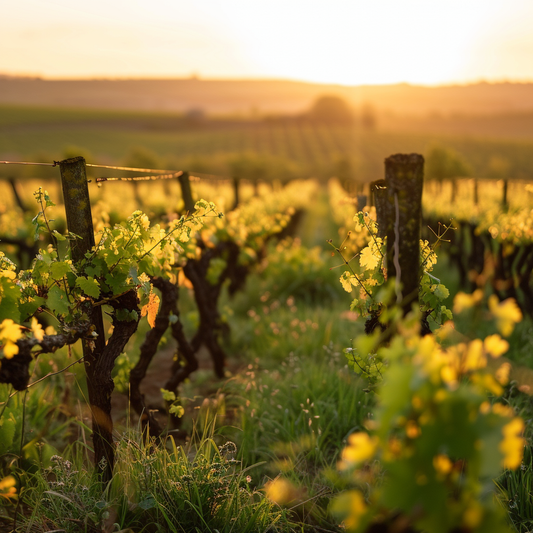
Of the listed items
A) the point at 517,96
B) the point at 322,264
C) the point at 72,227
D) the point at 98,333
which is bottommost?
the point at 322,264

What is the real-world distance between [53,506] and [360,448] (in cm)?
230

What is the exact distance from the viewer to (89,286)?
2494 mm

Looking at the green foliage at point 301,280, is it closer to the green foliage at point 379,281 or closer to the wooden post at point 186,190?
the wooden post at point 186,190

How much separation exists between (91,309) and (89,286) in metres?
0.25

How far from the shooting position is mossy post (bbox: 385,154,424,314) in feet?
7.08

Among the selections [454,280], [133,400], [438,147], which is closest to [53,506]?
[133,400]

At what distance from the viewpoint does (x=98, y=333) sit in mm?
2873

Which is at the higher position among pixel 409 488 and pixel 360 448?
pixel 360 448

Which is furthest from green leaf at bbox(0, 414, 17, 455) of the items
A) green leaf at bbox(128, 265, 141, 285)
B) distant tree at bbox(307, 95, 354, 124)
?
distant tree at bbox(307, 95, 354, 124)

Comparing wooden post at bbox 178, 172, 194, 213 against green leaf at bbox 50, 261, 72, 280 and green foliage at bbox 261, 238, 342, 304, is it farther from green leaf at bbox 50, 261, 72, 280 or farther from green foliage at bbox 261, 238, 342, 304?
green foliage at bbox 261, 238, 342, 304

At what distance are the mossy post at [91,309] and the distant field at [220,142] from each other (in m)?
59.3

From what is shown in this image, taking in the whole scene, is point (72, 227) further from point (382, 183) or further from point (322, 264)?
point (322, 264)

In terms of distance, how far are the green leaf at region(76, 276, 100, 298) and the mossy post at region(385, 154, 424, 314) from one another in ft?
5.28

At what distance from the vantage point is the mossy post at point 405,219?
2.16 m
